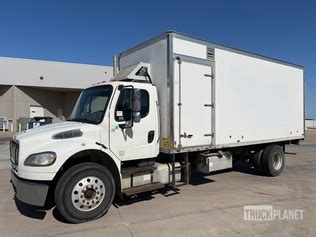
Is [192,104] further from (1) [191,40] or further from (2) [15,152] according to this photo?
(2) [15,152]

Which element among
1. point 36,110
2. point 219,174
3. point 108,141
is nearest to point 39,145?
point 108,141

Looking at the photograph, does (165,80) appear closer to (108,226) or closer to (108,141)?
(108,141)

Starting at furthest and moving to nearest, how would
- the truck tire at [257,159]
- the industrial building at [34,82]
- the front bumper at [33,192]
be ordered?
the industrial building at [34,82] < the truck tire at [257,159] < the front bumper at [33,192]

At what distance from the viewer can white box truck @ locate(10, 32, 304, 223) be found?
228 inches

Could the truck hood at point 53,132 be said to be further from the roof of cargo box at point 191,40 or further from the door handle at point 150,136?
the roof of cargo box at point 191,40

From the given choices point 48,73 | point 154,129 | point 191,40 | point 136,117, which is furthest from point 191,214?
point 48,73

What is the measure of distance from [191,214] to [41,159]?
9.73 ft

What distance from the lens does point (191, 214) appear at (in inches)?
248

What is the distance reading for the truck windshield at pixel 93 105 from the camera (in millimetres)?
6531

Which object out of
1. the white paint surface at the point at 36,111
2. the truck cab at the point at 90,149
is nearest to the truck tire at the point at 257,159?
the truck cab at the point at 90,149

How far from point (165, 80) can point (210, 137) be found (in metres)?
1.96

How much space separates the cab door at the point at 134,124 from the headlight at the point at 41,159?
1253mm

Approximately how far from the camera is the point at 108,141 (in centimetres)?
640

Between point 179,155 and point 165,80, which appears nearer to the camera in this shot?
point 165,80
